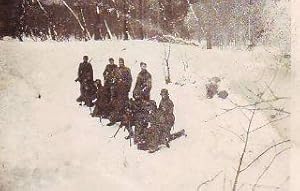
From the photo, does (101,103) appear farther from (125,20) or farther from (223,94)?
(223,94)

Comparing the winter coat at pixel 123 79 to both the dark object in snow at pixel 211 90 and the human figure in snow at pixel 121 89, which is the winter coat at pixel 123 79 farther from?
the dark object in snow at pixel 211 90

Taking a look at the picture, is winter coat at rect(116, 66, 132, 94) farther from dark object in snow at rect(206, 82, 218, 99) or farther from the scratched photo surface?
dark object in snow at rect(206, 82, 218, 99)

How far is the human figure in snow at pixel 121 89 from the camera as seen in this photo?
94.7 inches

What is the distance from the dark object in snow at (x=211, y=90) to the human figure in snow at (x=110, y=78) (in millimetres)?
356

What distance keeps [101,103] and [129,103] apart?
0.11 m

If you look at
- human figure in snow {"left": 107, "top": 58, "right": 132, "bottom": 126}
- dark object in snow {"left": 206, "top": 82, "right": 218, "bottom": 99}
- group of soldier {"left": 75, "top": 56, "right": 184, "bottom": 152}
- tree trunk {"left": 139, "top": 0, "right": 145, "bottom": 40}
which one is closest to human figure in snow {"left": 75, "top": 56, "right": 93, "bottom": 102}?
group of soldier {"left": 75, "top": 56, "right": 184, "bottom": 152}

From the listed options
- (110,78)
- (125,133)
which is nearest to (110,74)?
(110,78)

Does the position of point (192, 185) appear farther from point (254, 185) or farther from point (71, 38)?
point (71, 38)

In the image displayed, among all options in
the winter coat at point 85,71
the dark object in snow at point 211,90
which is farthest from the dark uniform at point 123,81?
the dark object in snow at point 211,90

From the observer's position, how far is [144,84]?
7.81 feet

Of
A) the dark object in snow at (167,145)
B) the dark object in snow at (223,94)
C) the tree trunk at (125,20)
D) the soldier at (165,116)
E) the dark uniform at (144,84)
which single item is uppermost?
the tree trunk at (125,20)

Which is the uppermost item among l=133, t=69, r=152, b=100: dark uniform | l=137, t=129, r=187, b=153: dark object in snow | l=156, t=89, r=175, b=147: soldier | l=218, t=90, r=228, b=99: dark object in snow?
l=133, t=69, r=152, b=100: dark uniform

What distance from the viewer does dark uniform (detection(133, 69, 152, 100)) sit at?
2.38 m

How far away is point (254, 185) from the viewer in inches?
91.5
